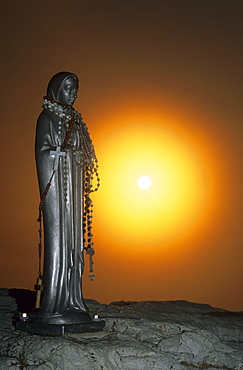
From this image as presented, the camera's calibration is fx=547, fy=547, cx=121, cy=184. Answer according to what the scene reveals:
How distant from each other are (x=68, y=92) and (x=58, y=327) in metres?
2.62

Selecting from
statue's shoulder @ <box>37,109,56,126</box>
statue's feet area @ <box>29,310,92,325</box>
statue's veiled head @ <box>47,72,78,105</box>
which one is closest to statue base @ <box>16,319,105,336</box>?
statue's feet area @ <box>29,310,92,325</box>

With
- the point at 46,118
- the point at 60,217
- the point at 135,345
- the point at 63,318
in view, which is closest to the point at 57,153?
the point at 46,118

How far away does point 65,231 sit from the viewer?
6.03 metres

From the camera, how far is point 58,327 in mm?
5547

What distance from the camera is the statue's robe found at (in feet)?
19.5

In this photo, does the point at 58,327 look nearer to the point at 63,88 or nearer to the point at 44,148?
the point at 44,148

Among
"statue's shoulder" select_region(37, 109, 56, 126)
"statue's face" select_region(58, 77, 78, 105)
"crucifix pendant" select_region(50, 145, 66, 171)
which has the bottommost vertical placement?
"crucifix pendant" select_region(50, 145, 66, 171)

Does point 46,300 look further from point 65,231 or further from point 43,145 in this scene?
point 43,145

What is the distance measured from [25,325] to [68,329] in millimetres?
524

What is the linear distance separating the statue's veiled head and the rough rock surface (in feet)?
8.54

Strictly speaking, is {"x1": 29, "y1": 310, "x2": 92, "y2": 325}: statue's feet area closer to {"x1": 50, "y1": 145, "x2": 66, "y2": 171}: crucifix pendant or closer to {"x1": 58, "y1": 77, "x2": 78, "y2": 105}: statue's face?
{"x1": 50, "y1": 145, "x2": 66, "y2": 171}: crucifix pendant

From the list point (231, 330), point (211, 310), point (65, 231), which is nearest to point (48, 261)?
point (65, 231)

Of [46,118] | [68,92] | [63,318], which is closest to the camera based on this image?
[63,318]

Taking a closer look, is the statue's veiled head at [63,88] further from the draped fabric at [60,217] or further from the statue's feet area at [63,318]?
the statue's feet area at [63,318]
